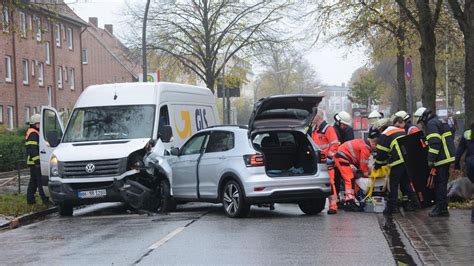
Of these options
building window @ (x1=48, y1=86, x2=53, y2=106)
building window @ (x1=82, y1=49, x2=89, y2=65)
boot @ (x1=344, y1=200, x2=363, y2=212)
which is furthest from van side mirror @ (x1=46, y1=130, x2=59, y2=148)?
building window @ (x1=82, y1=49, x2=89, y2=65)

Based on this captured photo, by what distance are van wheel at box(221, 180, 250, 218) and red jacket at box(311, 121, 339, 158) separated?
197 centimetres

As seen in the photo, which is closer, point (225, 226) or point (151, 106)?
point (225, 226)

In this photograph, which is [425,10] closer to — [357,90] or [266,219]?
[266,219]

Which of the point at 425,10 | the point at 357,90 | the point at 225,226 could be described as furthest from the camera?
the point at 357,90

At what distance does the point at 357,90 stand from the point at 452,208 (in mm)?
39011

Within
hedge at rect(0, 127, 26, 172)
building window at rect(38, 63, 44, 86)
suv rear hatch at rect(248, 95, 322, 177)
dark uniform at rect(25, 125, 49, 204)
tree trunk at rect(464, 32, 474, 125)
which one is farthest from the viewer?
building window at rect(38, 63, 44, 86)

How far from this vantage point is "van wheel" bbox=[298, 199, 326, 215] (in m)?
12.6

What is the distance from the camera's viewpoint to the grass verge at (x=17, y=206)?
552 inches

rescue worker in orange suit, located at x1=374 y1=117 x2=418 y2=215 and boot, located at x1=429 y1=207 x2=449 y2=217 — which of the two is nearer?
boot, located at x1=429 y1=207 x2=449 y2=217

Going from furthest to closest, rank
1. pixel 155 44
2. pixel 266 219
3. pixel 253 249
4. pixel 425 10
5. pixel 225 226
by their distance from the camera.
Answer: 1. pixel 155 44
2. pixel 425 10
3. pixel 266 219
4. pixel 225 226
5. pixel 253 249

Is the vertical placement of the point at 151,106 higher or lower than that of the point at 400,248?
higher

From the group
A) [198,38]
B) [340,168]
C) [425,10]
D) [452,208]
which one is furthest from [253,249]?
[198,38]

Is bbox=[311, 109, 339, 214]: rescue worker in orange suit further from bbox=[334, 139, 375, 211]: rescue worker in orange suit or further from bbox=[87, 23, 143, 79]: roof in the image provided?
bbox=[87, 23, 143, 79]: roof

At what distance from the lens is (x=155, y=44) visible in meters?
36.4
